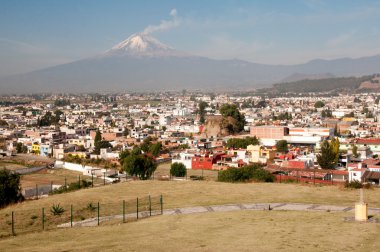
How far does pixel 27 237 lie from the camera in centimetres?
1334

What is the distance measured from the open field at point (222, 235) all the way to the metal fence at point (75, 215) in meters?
0.84

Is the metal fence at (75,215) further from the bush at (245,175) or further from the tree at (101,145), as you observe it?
the tree at (101,145)

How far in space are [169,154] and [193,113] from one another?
205 ft

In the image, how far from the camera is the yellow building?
39.3 m

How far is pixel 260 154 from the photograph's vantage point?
A: 4031 centimetres

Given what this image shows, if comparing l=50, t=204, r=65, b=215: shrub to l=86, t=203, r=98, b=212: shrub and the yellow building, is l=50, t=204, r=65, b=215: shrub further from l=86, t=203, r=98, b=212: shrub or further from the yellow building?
Answer: the yellow building

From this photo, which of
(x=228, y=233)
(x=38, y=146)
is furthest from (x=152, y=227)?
(x=38, y=146)

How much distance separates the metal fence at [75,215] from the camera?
14734 mm

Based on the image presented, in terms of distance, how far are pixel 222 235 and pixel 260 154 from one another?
28.8 meters

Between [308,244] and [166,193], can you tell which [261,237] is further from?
[166,193]

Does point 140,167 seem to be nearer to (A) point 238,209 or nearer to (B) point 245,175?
(B) point 245,175

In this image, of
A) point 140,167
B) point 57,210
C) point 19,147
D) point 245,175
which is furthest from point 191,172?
point 19,147

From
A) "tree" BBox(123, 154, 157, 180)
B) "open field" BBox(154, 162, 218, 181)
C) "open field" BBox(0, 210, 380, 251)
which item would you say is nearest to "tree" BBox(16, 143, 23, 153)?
"open field" BBox(154, 162, 218, 181)

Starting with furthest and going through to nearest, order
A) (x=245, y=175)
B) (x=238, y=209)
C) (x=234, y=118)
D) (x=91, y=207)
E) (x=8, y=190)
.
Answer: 1. (x=234, y=118)
2. (x=245, y=175)
3. (x=8, y=190)
4. (x=91, y=207)
5. (x=238, y=209)
